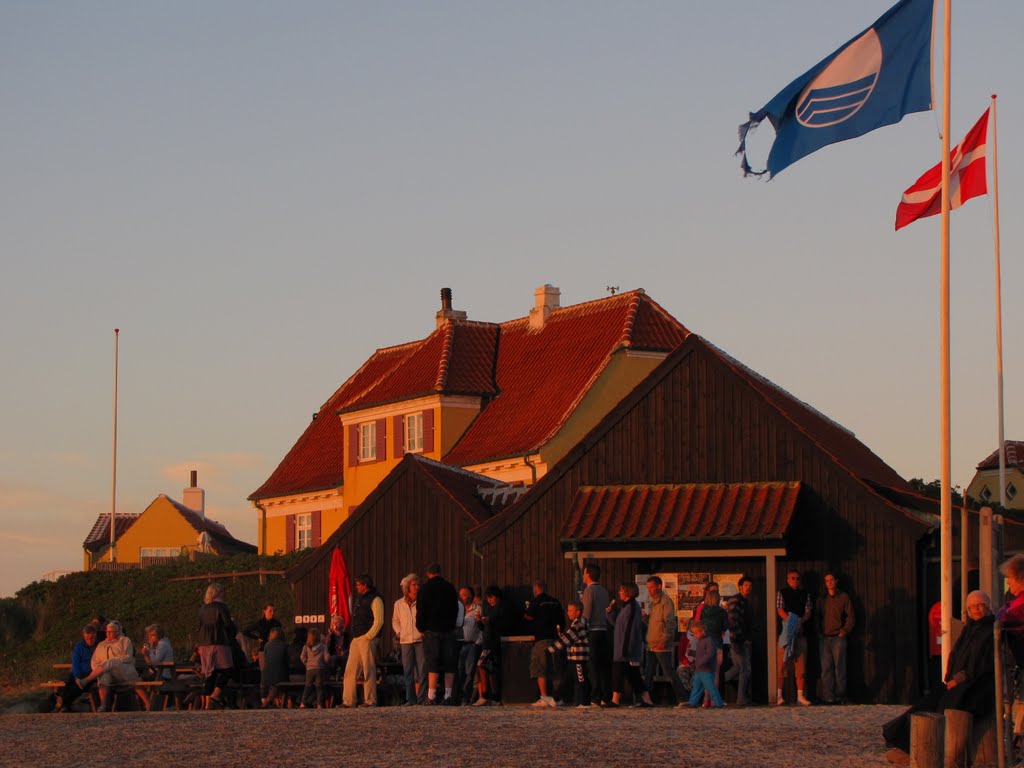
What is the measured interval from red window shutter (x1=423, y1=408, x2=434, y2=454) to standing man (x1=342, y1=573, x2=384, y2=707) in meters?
35.1

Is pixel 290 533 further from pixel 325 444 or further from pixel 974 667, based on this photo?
pixel 974 667

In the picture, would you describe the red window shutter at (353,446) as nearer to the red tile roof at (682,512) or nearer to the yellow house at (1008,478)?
the yellow house at (1008,478)

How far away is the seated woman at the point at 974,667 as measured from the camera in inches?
560

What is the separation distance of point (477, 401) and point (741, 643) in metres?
35.8

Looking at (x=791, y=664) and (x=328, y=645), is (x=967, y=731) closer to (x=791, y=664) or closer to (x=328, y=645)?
(x=791, y=664)

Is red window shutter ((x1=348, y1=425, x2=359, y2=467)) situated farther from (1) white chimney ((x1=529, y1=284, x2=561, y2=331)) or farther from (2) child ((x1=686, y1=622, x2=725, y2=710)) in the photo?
(2) child ((x1=686, y1=622, x2=725, y2=710))

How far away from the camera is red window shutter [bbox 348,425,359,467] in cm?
6128

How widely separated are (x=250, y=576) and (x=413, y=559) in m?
17.0

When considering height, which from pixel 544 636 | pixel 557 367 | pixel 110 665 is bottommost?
pixel 110 665

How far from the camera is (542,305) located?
62469mm

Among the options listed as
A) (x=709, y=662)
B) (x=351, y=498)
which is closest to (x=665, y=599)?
(x=709, y=662)

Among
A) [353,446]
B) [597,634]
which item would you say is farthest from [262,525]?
[597,634]

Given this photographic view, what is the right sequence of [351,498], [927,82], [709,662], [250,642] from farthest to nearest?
1. [351,498]
2. [250,642]
3. [709,662]
4. [927,82]

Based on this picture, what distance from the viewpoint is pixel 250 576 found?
4894 centimetres
